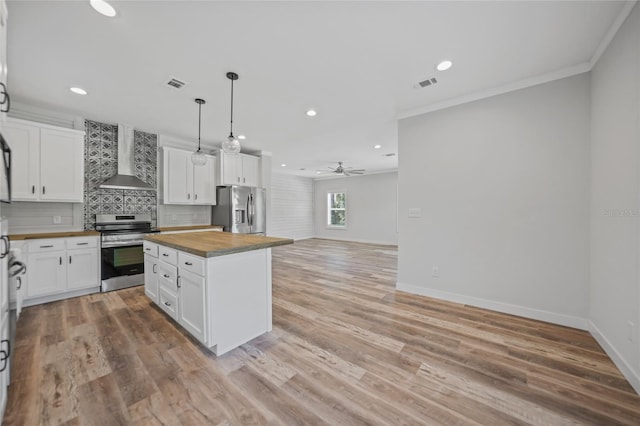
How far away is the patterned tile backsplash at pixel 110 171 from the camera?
12.6ft

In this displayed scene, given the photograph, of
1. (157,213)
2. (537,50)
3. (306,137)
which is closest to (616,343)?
(537,50)

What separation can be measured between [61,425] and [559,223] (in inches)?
170

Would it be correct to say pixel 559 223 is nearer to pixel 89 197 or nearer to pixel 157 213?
pixel 157 213

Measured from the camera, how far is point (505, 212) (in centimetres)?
284

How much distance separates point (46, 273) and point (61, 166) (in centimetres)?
146

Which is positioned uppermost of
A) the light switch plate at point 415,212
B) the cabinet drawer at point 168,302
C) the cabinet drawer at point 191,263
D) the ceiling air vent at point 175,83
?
the ceiling air vent at point 175,83

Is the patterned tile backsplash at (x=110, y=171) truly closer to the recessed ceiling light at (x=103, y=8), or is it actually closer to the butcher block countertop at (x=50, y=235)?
the butcher block countertop at (x=50, y=235)

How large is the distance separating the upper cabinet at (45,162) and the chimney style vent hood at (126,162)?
1.63 feet

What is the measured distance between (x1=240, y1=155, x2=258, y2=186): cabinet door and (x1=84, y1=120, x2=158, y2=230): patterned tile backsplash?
165 cm

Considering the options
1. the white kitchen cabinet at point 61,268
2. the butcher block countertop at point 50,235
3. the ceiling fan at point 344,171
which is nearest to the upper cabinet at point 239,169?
the butcher block countertop at point 50,235

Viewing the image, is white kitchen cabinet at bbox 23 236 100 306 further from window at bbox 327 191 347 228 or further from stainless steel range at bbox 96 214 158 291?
window at bbox 327 191 347 228

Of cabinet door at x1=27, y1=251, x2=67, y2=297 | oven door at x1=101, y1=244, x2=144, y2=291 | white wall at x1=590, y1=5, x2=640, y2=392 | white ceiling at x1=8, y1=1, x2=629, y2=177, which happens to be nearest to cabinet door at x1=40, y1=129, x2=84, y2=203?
white ceiling at x1=8, y1=1, x2=629, y2=177

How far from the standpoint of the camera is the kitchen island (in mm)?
1996

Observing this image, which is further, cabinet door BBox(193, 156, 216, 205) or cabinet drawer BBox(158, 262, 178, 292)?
cabinet door BBox(193, 156, 216, 205)
